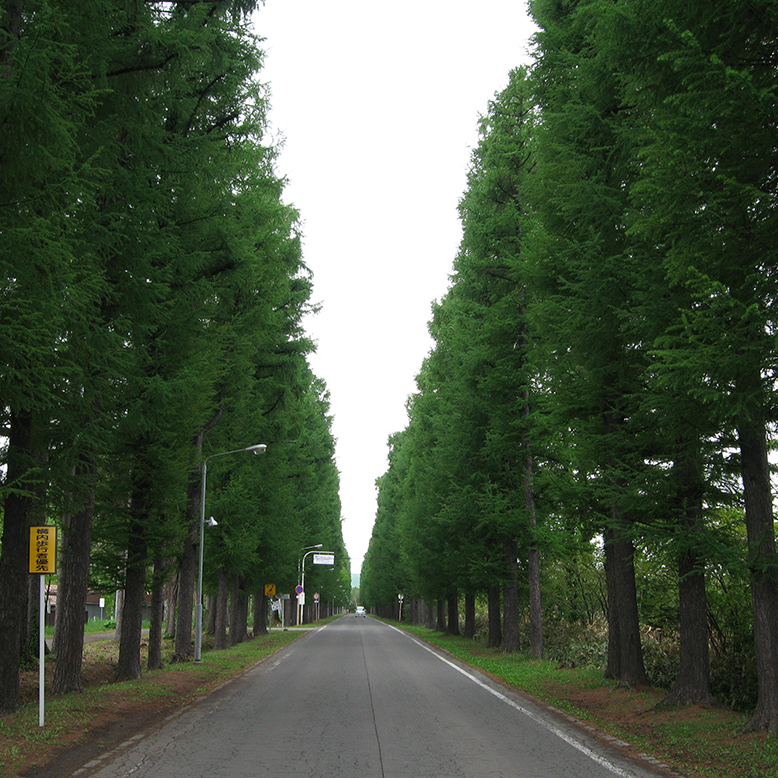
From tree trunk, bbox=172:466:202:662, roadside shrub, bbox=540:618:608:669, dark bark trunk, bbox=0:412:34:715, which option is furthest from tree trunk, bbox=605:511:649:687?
tree trunk, bbox=172:466:202:662

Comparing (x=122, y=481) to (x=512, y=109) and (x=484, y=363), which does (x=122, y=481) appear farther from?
(x=512, y=109)

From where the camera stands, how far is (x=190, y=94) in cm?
1425

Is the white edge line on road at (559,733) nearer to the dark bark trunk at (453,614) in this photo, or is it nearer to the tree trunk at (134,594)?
the tree trunk at (134,594)

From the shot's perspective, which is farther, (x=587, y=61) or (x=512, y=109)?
(x=512, y=109)

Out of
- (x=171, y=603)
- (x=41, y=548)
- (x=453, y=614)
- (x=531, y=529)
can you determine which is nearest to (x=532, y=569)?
(x=531, y=529)

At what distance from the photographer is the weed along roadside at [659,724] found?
7742 mm

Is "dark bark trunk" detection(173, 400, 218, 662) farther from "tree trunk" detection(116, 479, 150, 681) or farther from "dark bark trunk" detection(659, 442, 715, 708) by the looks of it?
"dark bark trunk" detection(659, 442, 715, 708)

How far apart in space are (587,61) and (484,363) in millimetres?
12153

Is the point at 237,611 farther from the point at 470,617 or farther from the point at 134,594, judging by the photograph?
the point at 134,594

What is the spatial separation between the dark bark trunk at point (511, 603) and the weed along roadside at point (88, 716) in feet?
32.3

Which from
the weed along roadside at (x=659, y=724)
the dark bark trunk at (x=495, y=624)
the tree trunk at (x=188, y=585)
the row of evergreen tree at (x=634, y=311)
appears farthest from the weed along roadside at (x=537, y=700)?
the dark bark trunk at (x=495, y=624)

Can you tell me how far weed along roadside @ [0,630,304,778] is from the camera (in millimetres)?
7797

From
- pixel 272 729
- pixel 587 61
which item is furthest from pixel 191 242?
pixel 272 729

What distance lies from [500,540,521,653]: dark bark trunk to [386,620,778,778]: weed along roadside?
6.88 m
